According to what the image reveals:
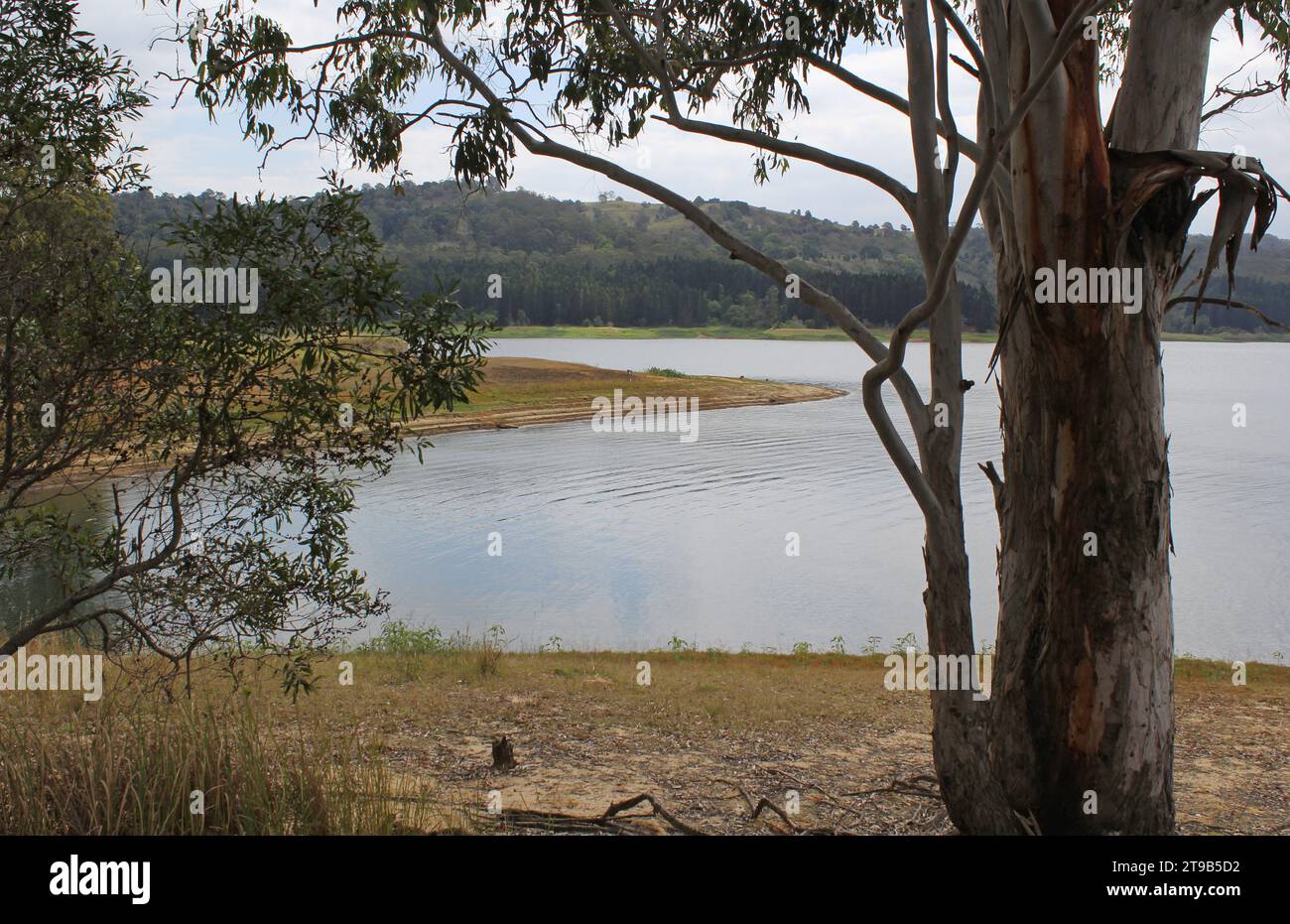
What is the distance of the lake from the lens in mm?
13914

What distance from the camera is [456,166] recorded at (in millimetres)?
5969

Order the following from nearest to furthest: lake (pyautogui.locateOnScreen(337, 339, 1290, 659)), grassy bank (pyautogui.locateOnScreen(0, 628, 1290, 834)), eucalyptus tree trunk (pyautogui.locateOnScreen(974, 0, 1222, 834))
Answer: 1. grassy bank (pyautogui.locateOnScreen(0, 628, 1290, 834))
2. eucalyptus tree trunk (pyautogui.locateOnScreen(974, 0, 1222, 834))
3. lake (pyautogui.locateOnScreen(337, 339, 1290, 659))

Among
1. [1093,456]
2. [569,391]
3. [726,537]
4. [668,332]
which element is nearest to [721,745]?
[1093,456]

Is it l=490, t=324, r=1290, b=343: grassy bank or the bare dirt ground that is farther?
l=490, t=324, r=1290, b=343: grassy bank

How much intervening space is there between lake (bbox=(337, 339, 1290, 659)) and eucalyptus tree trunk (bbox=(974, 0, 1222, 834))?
8.27m

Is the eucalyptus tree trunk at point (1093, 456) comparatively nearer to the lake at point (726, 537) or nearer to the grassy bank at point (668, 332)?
the lake at point (726, 537)

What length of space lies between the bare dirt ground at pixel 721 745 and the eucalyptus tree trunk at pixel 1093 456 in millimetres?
786

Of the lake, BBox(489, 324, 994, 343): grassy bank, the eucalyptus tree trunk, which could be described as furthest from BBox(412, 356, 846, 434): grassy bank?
the eucalyptus tree trunk

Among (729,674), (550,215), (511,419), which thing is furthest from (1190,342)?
(729,674)

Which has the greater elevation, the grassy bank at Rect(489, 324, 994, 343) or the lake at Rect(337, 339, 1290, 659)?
the grassy bank at Rect(489, 324, 994, 343)

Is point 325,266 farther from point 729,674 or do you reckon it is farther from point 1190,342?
point 1190,342

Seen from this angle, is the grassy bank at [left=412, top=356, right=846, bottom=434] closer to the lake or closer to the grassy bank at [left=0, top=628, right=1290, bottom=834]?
the lake

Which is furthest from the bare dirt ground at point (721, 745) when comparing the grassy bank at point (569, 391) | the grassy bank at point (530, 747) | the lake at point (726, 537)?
the grassy bank at point (569, 391)

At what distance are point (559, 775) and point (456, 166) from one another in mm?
3335
